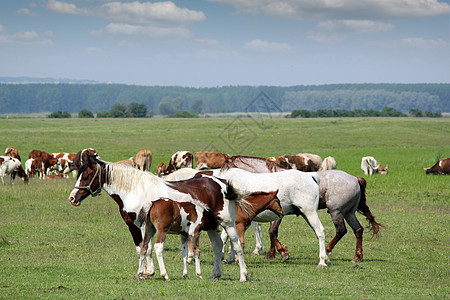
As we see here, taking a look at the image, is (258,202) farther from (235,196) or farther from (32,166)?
(32,166)

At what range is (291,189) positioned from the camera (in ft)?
41.1

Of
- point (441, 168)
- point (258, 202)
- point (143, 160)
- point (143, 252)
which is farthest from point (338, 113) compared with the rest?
point (143, 252)

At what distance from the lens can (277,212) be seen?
11156 millimetres

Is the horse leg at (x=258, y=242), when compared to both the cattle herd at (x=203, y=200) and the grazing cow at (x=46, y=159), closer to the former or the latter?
the cattle herd at (x=203, y=200)

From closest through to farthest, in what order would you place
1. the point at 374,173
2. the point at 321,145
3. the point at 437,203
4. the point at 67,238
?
1. the point at 67,238
2. the point at 437,203
3. the point at 374,173
4. the point at 321,145

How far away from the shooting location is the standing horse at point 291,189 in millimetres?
12398

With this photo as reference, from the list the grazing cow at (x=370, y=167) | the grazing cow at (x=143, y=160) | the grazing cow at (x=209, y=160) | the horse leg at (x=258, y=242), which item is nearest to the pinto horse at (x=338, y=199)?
the horse leg at (x=258, y=242)

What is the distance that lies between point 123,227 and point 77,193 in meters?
6.38

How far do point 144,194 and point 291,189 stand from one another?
363 cm

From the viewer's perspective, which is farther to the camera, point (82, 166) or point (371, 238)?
point (371, 238)

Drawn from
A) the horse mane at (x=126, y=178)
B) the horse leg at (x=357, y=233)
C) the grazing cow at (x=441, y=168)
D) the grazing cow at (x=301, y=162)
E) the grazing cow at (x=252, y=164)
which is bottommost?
the grazing cow at (x=441, y=168)

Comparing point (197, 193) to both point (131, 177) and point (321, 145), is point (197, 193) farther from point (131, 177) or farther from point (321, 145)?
point (321, 145)

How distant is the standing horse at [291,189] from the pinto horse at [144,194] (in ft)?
5.30

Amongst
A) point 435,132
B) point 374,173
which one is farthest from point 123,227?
point 435,132
